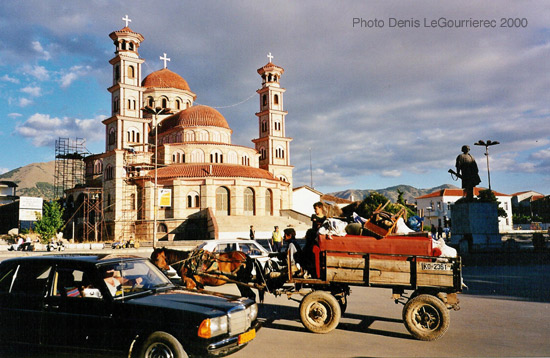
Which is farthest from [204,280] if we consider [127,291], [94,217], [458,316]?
[94,217]

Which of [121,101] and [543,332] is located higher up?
[121,101]

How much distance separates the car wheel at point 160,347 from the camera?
4885 mm

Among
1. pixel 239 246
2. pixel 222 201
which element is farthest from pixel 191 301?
pixel 222 201

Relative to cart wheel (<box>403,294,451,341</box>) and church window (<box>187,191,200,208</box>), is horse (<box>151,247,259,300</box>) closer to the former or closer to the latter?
cart wheel (<box>403,294,451,341</box>)

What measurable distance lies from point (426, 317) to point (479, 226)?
690 inches

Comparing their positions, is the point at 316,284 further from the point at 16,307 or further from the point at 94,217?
the point at 94,217

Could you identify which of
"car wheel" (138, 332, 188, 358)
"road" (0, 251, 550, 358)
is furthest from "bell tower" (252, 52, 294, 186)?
"car wheel" (138, 332, 188, 358)

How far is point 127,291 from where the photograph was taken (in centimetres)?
560

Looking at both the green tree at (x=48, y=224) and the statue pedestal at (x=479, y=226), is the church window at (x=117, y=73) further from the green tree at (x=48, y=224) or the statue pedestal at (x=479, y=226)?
the statue pedestal at (x=479, y=226)

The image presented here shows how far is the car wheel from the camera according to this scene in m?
4.88

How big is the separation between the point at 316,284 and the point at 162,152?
4930cm

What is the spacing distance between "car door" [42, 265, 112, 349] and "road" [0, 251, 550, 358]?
2.08 meters

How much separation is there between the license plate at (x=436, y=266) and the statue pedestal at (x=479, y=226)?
1677 cm

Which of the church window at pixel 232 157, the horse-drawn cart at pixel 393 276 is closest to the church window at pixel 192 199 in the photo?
the church window at pixel 232 157
